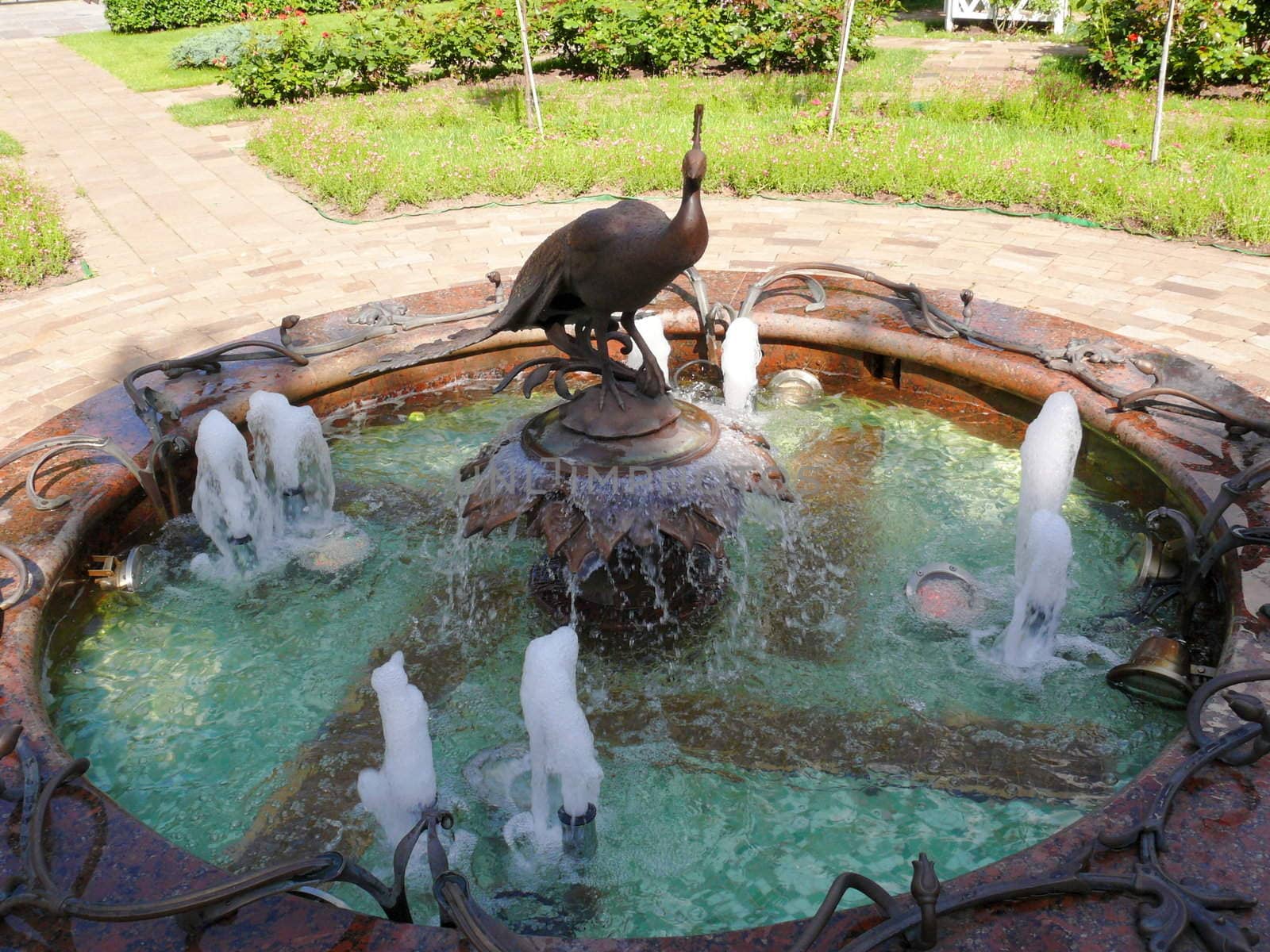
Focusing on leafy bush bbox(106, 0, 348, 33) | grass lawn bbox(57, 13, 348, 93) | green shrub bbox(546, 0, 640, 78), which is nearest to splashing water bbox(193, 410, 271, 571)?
green shrub bbox(546, 0, 640, 78)

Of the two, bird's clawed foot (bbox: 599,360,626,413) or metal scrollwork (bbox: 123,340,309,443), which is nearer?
bird's clawed foot (bbox: 599,360,626,413)

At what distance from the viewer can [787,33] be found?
1455cm

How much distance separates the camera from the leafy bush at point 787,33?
1441 centimetres

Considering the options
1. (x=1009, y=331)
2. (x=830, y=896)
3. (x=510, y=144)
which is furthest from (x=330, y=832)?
(x=510, y=144)

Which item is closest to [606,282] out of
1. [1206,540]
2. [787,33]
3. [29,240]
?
[1206,540]

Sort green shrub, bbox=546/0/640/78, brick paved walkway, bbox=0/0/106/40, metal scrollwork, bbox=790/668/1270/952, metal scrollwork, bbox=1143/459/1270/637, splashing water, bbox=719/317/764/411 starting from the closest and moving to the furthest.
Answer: metal scrollwork, bbox=790/668/1270/952 → metal scrollwork, bbox=1143/459/1270/637 → splashing water, bbox=719/317/764/411 → green shrub, bbox=546/0/640/78 → brick paved walkway, bbox=0/0/106/40

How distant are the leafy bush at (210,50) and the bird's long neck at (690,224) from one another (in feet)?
57.2

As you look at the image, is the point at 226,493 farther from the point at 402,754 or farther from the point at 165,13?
the point at 165,13

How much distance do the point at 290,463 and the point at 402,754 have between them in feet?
6.74

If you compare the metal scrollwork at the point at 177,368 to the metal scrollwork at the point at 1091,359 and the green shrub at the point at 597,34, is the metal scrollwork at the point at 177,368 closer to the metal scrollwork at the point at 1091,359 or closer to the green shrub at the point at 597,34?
the metal scrollwork at the point at 1091,359

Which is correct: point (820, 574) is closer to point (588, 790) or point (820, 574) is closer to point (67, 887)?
point (588, 790)

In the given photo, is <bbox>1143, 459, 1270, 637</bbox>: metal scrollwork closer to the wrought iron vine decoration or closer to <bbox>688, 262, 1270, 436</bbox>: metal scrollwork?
<bbox>688, 262, 1270, 436</bbox>: metal scrollwork

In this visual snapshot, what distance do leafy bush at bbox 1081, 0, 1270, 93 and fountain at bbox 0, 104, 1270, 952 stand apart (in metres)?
9.42

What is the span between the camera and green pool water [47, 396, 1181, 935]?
2965 mm
